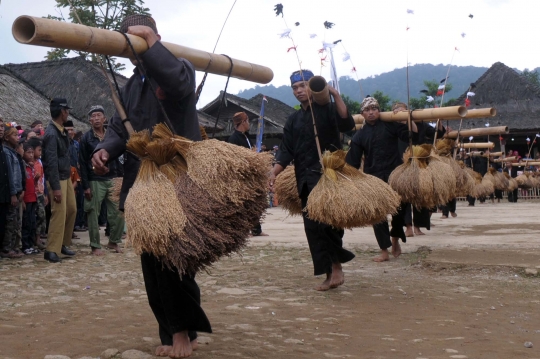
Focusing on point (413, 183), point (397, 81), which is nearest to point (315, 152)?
point (413, 183)

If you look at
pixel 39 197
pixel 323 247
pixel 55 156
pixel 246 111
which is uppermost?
pixel 246 111

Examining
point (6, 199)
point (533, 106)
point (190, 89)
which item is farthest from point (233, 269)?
point (533, 106)

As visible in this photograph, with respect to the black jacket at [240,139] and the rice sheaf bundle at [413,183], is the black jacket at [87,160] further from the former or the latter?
the rice sheaf bundle at [413,183]

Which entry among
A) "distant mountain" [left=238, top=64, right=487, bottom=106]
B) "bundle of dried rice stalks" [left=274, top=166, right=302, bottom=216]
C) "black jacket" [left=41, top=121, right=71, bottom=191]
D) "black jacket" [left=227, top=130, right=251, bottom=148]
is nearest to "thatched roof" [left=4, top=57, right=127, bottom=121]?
"black jacket" [left=227, top=130, right=251, bottom=148]

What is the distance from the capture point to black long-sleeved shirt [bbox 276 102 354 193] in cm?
607

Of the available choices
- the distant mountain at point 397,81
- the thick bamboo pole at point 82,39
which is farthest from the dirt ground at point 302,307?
the distant mountain at point 397,81

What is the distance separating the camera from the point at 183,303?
371cm

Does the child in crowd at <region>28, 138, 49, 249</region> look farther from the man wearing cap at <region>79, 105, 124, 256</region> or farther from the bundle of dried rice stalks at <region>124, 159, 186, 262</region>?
the bundle of dried rice stalks at <region>124, 159, 186, 262</region>

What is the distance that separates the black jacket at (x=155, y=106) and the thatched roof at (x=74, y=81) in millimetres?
17965

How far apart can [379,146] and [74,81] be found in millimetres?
17486

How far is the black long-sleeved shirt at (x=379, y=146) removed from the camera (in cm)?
789

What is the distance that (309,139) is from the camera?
619cm

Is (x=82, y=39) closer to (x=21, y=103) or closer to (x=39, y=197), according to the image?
(x=39, y=197)

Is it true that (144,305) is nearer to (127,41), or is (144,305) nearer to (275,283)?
(275,283)
